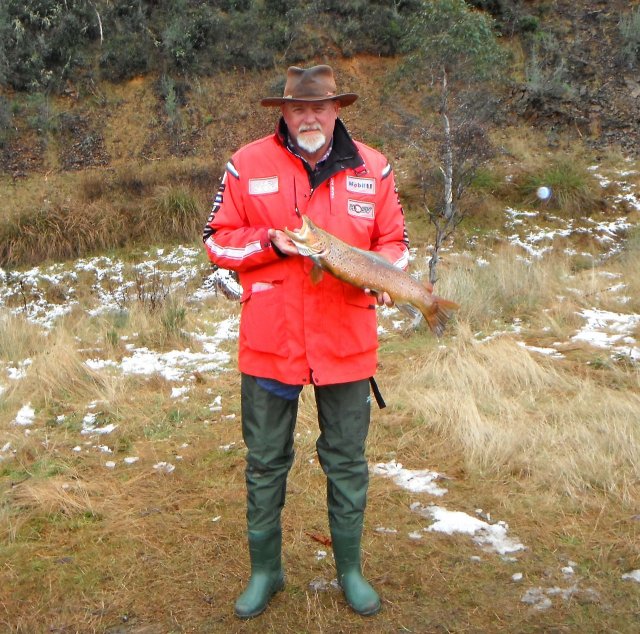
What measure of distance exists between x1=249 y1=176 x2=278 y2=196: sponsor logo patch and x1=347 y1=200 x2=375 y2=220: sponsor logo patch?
283 mm

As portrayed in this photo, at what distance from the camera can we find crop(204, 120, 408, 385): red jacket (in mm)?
2707

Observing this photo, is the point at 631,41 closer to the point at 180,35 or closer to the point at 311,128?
the point at 180,35

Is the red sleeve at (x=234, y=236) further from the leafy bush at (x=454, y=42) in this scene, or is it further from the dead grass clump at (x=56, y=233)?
the dead grass clump at (x=56, y=233)

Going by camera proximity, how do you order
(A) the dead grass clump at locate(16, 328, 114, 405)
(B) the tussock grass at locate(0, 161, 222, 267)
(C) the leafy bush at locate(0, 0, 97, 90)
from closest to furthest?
(A) the dead grass clump at locate(16, 328, 114, 405)
(B) the tussock grass at locate(0, 161, 222, 267)
(C) the leafy bush at locate(0, 0, 97, 90)

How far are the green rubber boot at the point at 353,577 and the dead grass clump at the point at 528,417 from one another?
51.9 inches

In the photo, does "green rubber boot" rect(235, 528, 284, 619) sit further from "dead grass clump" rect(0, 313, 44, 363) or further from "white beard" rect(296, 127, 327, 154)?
"dead grass clump" rect(0, 313, 44, 363)

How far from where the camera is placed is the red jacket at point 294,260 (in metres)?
2.71

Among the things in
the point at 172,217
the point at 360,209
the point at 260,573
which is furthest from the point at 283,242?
the point at 172,217

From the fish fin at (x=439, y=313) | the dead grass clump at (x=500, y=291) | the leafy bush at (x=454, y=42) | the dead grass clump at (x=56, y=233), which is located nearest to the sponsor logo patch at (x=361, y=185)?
the fish fin at (x=439, y=313)

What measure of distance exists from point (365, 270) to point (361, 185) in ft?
1.17

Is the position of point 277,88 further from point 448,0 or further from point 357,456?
point 357,456

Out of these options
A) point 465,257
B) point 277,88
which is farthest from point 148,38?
point 465,257

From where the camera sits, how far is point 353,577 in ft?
9.68

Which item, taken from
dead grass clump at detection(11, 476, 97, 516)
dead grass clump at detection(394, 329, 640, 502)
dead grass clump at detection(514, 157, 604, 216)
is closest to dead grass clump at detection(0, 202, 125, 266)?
dead grass clump at detection(514, 157, 604, 216)
